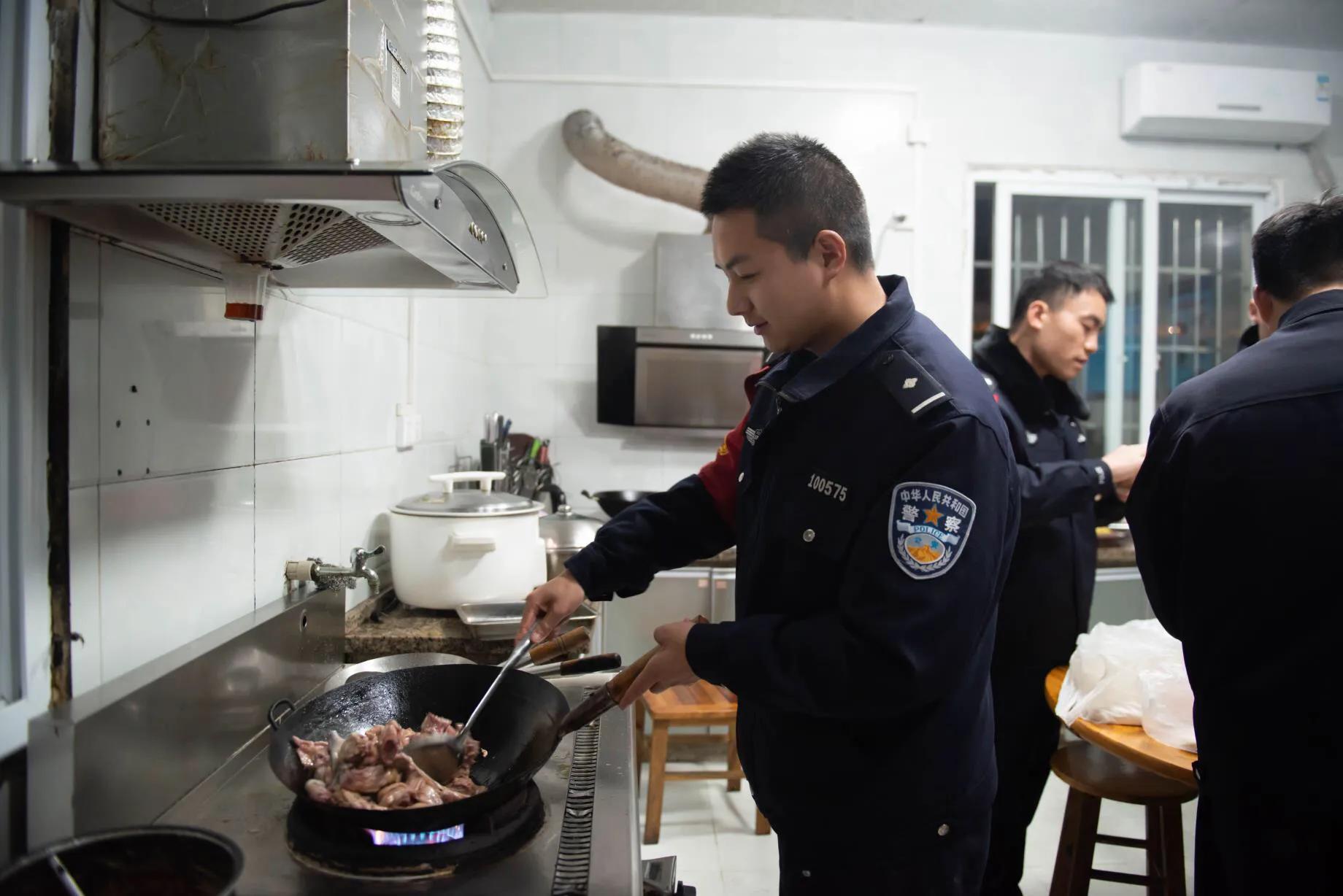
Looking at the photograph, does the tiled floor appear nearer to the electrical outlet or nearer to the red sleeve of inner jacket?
the red sleeve of inner jacket

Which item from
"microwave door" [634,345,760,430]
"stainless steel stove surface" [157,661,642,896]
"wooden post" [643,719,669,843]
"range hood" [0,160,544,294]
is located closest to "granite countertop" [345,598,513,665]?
"stainless steel stove surface" [157,661,642,896]

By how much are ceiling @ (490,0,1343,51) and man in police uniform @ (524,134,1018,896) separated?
2876 millimetres

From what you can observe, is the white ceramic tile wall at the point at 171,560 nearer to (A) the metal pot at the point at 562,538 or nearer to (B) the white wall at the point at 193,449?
(B) the white wall at the point at 193,449

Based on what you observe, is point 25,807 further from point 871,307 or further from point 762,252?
point 871,307

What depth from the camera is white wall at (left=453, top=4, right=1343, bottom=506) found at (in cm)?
376

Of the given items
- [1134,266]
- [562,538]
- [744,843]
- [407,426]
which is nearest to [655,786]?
[744,843]

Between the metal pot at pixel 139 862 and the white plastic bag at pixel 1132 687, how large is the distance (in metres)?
1.59

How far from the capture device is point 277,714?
1258mm

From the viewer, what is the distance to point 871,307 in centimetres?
124

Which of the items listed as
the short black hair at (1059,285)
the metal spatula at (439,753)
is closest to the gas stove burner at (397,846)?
the metal spatula at (439,753)

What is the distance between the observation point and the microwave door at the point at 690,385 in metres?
3.49

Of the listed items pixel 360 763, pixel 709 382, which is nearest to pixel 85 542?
pixel 360 763

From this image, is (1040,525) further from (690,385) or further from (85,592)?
(85,592)

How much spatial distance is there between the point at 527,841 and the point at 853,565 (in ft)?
1.68
